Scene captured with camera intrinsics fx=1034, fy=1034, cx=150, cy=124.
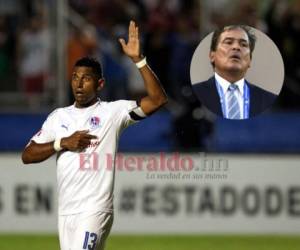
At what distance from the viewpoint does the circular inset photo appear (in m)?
11.6

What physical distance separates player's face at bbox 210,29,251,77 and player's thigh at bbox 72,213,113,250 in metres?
4.06

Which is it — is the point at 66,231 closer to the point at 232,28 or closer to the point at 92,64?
the point at 92,64

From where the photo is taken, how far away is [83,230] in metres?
7.85

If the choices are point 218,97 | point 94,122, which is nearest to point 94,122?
point 94,122

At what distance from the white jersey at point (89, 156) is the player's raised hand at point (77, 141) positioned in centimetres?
7

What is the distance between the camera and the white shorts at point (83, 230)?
785 centimetres

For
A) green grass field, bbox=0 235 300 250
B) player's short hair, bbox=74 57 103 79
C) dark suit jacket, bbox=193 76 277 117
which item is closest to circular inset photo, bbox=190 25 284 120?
dark suit jacket, bbox=193 76 277 117

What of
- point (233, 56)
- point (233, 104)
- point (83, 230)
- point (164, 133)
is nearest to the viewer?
point (83, 230)

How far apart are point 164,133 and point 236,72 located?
3.45 metres

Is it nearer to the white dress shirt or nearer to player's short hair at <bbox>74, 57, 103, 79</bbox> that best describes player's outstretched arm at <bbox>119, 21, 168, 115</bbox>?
player's short hair at <bbox>74, 57, 103, 79</bbox>

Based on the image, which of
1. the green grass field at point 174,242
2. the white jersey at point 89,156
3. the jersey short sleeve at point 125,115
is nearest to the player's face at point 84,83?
the white jersey at point 89,156

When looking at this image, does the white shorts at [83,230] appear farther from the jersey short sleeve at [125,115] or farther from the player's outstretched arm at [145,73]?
the player's outstretched arm at [145,73]

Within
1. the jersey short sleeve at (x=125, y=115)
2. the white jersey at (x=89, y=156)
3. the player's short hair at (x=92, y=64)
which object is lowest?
the white jersey at (x=89, y=156)

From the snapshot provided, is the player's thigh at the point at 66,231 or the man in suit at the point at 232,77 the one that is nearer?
the player's thigh at the point at 66,231
